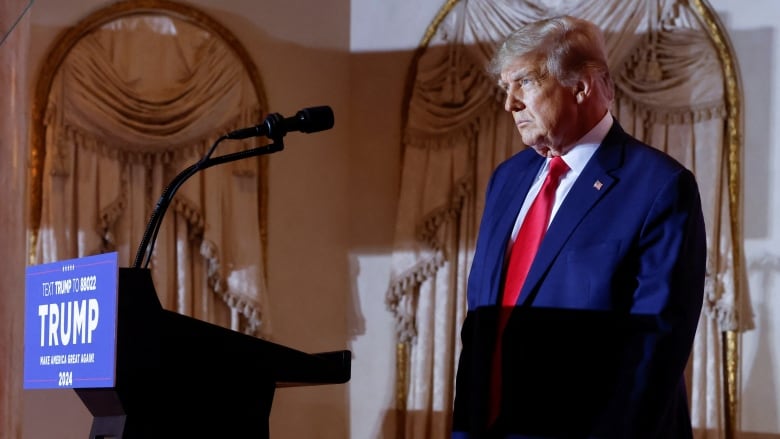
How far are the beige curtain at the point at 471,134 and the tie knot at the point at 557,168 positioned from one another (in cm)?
219

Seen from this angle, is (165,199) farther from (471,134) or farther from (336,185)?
(336,185)

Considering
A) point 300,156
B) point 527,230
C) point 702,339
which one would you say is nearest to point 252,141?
point 300,156

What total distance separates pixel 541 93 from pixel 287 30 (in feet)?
9.56

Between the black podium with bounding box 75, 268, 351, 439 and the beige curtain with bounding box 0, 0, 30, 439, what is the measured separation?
513mm

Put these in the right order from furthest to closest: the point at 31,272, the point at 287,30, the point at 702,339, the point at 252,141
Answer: the point at 287,30
the point at 252,141
the point at 702,339
the point at 31,272

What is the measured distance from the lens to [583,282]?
2459 mm

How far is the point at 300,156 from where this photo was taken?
211 inches

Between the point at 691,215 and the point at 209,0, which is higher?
the point at 209,0

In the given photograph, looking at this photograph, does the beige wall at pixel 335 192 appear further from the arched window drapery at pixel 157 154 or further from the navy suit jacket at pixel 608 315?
the navy suit jacket at pixel 608 315

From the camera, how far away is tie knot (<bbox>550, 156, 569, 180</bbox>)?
104 inches

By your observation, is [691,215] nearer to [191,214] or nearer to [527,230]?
[527,230]

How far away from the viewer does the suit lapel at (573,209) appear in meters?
2.51

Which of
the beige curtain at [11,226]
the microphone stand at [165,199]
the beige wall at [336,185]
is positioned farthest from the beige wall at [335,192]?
the microphone stand at [165,199]

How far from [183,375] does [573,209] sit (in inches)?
35.9
